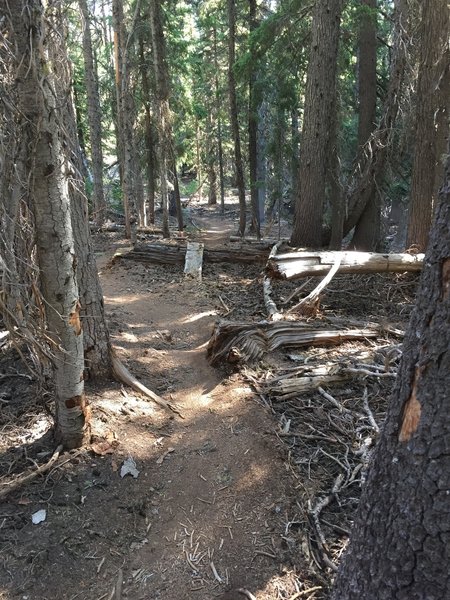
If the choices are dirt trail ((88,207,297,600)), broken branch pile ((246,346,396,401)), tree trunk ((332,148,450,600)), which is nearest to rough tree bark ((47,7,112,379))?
dirt trail ((88,207,297,600))

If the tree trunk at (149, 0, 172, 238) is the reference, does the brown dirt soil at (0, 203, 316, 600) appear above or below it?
below

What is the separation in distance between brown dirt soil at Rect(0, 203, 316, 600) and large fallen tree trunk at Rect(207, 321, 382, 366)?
371 millimetres

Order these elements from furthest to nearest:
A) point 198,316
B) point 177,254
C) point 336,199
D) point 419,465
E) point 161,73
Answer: point 161,73 → point 177,254 → point 336,199 → point 198,316 → point 419,465

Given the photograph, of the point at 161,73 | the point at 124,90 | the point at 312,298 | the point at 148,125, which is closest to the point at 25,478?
the point at 312,298

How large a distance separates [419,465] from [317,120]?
34.0 ft

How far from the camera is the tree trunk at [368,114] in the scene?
12.2 m

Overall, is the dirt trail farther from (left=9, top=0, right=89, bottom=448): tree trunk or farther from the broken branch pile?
(left=9, top=0, right=89, bottom=448): tree trunk

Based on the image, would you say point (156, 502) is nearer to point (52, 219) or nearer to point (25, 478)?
point (25, 478)

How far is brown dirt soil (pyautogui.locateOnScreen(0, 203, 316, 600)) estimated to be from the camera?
3.30m

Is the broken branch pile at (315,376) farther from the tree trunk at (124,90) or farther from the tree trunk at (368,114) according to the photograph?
the tree trunk at (124,90)

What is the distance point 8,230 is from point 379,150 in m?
10.3

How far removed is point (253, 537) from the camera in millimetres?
3592

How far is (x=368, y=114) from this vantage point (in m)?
12.5

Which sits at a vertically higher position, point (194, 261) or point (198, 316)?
point (194, 261)
